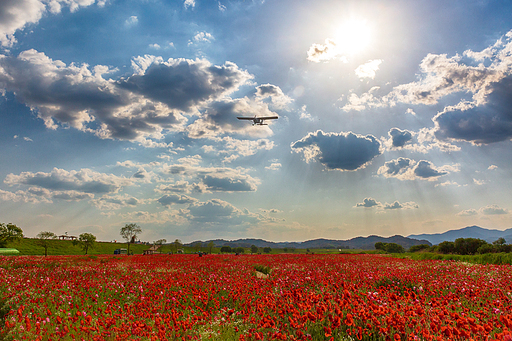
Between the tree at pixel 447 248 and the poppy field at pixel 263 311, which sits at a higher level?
the poppy field at pixel 263 311

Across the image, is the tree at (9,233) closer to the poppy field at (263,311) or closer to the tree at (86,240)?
the tree at (86,240)

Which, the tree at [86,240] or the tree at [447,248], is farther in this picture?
the tree at [86,240]

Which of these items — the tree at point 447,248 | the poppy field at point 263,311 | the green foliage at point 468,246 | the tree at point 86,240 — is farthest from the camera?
the tree at point 86,240

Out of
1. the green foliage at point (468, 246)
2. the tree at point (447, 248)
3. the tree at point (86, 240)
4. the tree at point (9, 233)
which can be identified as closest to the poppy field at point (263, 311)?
the green foliage at point (468, 246)

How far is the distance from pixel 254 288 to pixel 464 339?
5.75 m

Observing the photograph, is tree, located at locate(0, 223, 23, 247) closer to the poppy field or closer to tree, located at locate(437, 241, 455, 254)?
the poppy field

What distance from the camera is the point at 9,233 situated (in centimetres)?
4825

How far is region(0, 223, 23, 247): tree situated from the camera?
1885 inches

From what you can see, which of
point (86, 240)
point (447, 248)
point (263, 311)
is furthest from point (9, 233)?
point (447, 248)

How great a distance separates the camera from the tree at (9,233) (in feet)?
157

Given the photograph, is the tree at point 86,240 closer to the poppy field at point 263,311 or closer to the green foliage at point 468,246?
the poppy field at point 263,311

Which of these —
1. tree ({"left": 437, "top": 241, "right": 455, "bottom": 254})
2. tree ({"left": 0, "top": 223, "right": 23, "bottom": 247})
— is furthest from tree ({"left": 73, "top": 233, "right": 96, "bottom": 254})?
tree ({"left": 437, "top": 241, "right": 455, "bottom": 254})

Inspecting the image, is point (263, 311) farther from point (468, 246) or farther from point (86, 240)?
point (86, 240)

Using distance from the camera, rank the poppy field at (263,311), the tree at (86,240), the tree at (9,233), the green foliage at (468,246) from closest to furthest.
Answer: the poppy field at (263,311)
the green foliage at (468,246)
the tree at (9,233)
the tree at (86,240)
